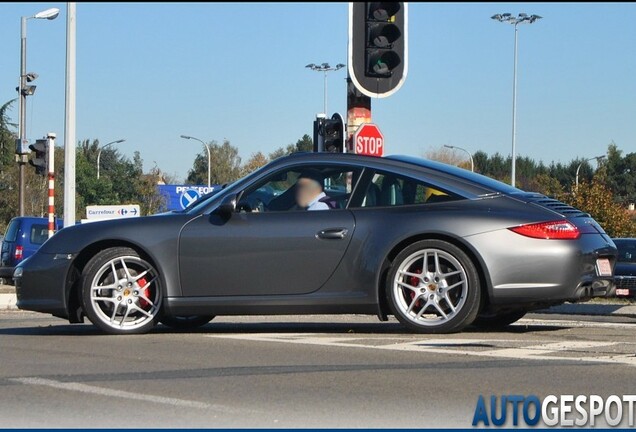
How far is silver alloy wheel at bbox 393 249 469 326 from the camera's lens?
8.62m

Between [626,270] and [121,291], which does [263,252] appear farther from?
[626,270]

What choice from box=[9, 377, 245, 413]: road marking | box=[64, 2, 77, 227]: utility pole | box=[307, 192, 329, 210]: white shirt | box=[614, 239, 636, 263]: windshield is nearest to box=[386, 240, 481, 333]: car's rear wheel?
box=[307, 192, 329, 210]: white shirt

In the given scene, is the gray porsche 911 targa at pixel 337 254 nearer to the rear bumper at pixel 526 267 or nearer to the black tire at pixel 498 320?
the rear bumper at pixel 526 267

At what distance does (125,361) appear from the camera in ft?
24.7

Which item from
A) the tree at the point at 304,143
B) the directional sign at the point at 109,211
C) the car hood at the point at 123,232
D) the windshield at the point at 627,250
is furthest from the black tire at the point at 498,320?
the tree at the point at 304,143

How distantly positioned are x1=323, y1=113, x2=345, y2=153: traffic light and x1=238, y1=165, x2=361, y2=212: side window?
760cm

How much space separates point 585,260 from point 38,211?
46.9 m

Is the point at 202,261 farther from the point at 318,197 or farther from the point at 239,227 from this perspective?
the point at 318,197

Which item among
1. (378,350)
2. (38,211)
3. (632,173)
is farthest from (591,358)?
(632,173)

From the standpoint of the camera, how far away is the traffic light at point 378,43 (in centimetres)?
1377

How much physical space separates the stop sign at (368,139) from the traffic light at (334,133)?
1662 millimetres

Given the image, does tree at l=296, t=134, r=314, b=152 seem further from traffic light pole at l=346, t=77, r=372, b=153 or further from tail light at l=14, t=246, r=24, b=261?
traffic light pole at l=346, t=77, r=372, b=153

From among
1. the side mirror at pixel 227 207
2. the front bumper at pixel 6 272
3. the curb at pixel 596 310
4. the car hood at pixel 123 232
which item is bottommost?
the front bumper at pixel 6 272

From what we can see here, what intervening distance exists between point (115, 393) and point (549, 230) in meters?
3.72
